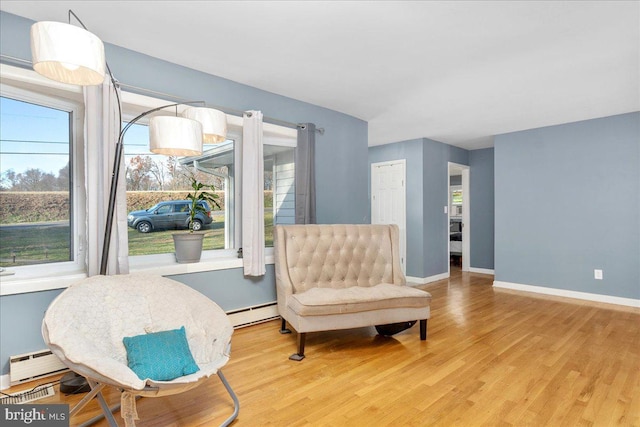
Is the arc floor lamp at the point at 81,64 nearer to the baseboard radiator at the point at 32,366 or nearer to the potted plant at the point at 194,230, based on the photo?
the potted plant at the point at 194,230

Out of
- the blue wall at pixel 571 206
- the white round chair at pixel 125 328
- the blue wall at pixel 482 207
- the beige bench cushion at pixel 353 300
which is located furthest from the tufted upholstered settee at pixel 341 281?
the blue wall at pixel 482 207

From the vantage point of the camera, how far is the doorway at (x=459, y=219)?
6.78m

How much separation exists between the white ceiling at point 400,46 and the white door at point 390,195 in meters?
2.00

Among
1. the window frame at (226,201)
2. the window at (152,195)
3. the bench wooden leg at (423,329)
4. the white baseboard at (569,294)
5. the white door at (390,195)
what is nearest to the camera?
the window frame at (226,201)

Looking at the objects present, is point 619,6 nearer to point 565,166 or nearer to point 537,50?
point 537,50

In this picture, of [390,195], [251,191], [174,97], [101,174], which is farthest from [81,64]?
[390,195]

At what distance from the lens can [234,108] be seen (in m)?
3.47

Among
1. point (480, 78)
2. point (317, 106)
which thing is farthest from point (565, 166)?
point (317, 106)

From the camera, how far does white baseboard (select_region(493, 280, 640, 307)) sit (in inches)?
171

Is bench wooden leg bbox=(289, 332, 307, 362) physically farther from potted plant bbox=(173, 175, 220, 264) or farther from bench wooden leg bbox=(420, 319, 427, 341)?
potted plant bbox=(173, 175, 220, 264)

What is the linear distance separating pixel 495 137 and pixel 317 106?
10.2ft

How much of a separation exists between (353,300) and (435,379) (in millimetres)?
795

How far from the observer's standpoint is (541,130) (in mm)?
5066

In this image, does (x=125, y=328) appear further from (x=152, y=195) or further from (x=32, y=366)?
(x=152, y=195)
